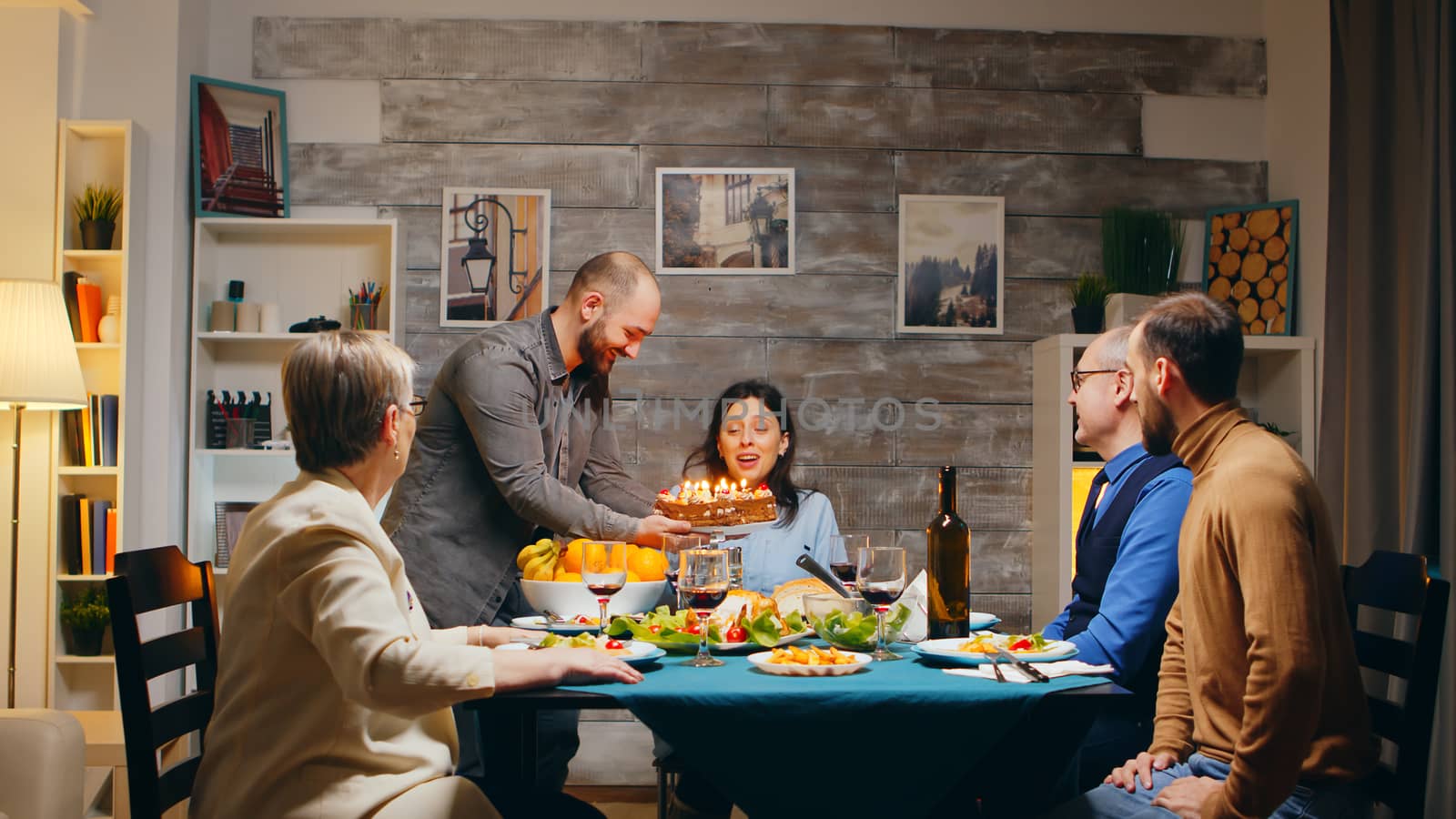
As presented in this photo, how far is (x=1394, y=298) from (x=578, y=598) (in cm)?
262

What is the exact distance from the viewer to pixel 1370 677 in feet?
10.7

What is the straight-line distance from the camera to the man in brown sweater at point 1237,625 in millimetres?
1635

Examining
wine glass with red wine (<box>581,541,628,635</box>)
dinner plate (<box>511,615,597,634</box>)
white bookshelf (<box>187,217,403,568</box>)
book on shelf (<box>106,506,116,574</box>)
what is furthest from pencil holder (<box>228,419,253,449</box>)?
wine glass with red wine (<box>581,541,628,635</box>)

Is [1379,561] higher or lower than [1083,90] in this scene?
lower

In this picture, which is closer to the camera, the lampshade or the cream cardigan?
the cream cardigan

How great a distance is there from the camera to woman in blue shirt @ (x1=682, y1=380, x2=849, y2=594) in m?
3.56

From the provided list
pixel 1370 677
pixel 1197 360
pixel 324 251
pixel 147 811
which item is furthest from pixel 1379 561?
pixel 324 251

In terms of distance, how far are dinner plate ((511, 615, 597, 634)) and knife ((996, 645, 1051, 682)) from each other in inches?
32.4

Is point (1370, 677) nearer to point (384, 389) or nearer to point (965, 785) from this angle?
point (965, 785)

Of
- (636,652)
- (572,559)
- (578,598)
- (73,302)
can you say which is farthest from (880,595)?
(73,302)

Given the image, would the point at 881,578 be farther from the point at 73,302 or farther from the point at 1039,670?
the point at 73,302

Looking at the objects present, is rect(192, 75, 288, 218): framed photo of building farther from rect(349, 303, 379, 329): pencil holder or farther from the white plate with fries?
the white plate with fries

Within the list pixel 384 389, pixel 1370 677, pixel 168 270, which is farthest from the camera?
pixel 168 270

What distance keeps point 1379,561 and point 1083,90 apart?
2.77m
